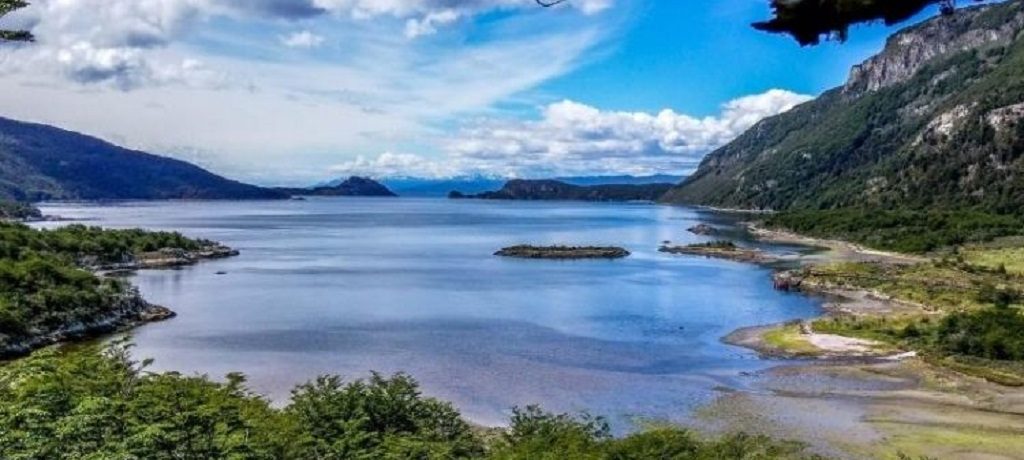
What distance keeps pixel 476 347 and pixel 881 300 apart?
5185 centimetres

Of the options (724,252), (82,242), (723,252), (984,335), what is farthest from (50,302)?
(724,252)

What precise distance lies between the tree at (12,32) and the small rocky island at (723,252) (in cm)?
13980

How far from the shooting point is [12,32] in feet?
48.8

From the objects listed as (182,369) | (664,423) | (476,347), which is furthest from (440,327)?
(664,423)

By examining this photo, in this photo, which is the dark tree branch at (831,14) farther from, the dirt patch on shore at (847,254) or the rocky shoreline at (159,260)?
the dirt patch on shore at (847,254)

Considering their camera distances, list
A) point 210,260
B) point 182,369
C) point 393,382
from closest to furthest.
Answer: point 393,382 < point 182,369 < point 210,260

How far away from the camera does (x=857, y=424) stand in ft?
158

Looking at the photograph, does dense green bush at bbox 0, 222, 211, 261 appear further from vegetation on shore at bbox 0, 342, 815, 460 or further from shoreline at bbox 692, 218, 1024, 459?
shoreline at bbox 692, 218, 1024, 459

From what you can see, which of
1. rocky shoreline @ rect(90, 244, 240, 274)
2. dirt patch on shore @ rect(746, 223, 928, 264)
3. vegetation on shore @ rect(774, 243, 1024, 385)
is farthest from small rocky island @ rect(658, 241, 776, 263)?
rocky shoreline @ rect(90, 244, 240, 274)

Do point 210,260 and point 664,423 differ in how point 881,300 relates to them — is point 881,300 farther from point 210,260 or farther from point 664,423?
point 210,260

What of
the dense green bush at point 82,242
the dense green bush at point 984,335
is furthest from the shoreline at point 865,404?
the dense green bush at point 82,242

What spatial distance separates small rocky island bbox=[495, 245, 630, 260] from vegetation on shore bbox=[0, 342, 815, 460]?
113109 millimetres

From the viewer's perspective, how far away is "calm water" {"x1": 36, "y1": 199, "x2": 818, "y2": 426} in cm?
5731

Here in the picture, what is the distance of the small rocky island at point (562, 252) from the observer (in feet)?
516
